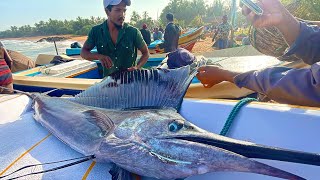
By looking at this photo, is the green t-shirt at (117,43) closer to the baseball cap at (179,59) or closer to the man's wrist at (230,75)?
the baseball cap at (179,59)

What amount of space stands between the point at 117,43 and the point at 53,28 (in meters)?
76.6

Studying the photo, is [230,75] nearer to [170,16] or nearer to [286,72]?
[286,72]

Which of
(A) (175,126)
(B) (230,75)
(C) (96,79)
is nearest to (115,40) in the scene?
(C) (96,79)

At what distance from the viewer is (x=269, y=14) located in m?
1.65

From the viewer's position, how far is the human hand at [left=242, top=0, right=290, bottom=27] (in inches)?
64.6

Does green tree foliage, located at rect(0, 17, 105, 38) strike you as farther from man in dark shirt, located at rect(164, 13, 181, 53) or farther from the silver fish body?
the silver fish body

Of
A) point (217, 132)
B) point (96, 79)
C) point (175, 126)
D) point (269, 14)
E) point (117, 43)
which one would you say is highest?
point (269, 14)

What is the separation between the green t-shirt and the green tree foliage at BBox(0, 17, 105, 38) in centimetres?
6454

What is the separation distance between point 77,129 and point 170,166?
2.59ft

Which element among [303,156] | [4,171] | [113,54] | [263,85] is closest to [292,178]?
[303,156]

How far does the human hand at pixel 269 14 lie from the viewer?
1641 millimetres

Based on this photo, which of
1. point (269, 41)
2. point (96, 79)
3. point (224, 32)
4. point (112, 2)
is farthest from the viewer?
point (224, 32)

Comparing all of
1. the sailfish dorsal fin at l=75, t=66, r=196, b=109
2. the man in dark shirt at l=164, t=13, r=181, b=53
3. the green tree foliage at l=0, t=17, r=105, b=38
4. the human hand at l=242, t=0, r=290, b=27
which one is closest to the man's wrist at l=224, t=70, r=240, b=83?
the sailfish dorsal fin at l=75, t=66, r=196, b=109

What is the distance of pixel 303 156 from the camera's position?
36.3 inches
